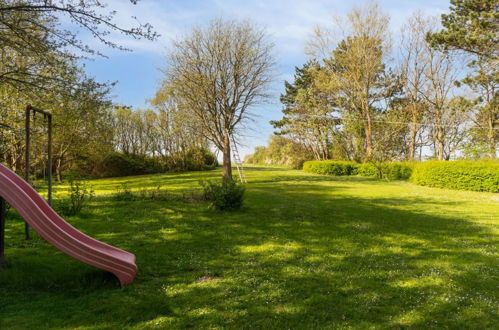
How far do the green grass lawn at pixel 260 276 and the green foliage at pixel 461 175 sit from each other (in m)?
13.7

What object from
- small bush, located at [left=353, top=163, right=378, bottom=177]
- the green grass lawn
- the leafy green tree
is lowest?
the green grass lawn

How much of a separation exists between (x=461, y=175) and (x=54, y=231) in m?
25.1

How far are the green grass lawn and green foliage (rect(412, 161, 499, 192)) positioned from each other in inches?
539

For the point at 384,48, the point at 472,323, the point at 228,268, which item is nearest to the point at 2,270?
the point at 228,268

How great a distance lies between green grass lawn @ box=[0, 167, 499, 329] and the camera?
4.23 metres

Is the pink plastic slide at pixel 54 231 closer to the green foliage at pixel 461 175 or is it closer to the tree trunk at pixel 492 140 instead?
the green foliage at pixel 461 175

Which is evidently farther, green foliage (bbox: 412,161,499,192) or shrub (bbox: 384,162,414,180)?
shrub (bbox: 384,162,414,180)

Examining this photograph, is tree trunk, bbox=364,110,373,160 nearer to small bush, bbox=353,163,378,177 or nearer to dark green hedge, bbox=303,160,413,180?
small bush, bbox=353,163,378,177

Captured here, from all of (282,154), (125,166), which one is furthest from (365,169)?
(125,166)

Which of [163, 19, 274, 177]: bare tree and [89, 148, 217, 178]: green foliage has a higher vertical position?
[163, 19, 274, 177]: bare tree

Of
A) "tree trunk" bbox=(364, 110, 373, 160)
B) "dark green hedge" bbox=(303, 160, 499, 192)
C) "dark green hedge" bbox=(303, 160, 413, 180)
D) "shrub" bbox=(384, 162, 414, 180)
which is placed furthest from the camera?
"tree trunk" bbox=(364, 110, 373, 160)

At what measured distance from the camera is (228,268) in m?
6.05

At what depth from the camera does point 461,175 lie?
22828 millimetres

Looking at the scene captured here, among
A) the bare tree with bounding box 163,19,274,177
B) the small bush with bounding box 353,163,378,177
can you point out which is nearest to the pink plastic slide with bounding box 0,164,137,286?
the bare tree with bounding box 163,19,274,177
